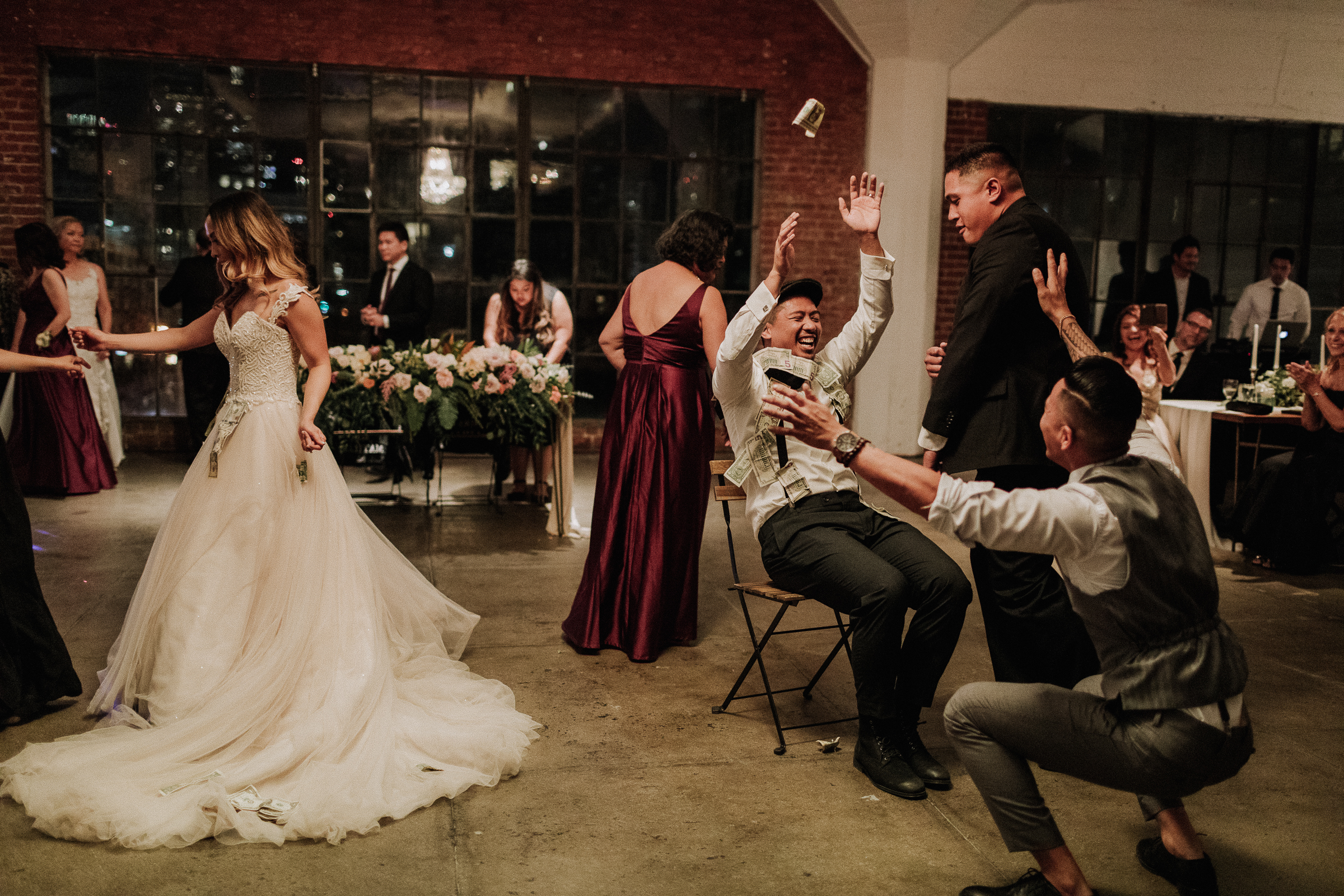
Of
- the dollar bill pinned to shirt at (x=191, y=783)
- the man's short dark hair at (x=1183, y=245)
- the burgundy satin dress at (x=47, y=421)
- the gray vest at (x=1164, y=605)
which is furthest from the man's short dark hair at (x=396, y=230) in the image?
the man's short dark hair at (x=1183, y=245)

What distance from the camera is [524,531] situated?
21.7ft

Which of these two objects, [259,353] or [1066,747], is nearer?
[1066,747]

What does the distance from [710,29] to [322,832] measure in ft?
27.6

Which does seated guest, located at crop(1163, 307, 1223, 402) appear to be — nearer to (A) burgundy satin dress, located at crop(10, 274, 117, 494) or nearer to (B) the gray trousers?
(B) the gray trousers

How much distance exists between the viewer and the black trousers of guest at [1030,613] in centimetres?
311

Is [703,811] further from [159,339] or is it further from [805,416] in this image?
[159,339]

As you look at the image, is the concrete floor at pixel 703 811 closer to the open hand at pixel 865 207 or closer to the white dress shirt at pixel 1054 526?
the white dress shirt at pixel 1054 526

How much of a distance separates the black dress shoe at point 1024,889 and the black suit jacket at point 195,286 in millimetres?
7110

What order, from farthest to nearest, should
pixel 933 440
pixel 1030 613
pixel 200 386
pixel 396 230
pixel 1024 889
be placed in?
pixel 200 386
pixel 396 230
pixel 933 440
pixel 1030 613
pixel 1024 889

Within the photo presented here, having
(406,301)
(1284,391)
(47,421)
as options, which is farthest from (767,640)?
(47,421)

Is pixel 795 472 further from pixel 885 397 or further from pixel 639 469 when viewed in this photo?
pixel 885 397

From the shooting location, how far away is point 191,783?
2.93 metres

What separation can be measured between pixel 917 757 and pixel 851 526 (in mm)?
731

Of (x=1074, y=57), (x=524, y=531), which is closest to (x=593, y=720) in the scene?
(x=524, y=531)
